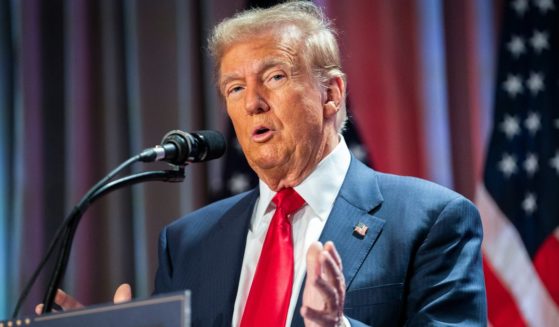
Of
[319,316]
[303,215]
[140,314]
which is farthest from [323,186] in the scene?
[140,314]

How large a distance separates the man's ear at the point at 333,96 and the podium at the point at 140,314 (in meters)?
1.23

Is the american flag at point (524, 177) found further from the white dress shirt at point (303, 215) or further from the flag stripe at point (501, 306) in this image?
the white dress shirt at point (303, 215)

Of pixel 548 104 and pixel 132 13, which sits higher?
pixel 132 13

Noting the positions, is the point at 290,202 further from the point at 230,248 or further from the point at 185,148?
the point at 185,148

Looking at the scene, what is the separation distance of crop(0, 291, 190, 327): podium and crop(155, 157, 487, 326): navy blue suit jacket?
654 mm

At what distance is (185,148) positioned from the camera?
6.30ft

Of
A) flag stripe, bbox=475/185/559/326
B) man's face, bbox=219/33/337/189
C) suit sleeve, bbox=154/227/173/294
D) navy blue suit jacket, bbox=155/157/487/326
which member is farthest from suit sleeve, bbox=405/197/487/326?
flag stripe, bbox=475/185/559/326

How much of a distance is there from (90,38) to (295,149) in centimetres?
179

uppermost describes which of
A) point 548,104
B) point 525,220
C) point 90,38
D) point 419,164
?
point 90,38

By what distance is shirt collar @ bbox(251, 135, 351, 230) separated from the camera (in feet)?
7.68

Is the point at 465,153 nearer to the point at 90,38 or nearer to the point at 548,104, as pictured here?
the point at 548,104

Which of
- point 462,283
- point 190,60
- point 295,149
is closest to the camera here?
point 462,283

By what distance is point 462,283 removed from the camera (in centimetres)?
206

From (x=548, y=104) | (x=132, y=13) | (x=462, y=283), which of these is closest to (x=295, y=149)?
(x=462, y=283)
